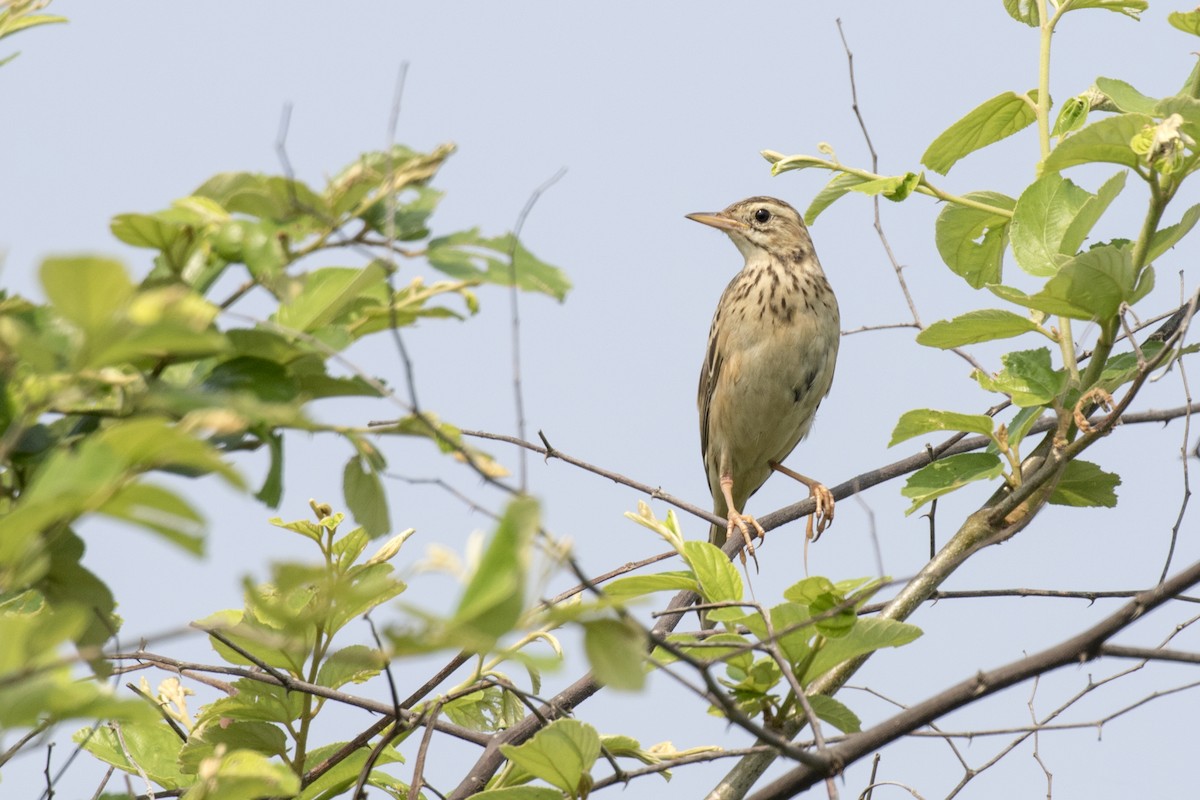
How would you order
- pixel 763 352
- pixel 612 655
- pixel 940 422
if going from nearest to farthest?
pixel 612 655, pixel 940 422, pixel 763 352

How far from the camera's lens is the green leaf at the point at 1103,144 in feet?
9.46

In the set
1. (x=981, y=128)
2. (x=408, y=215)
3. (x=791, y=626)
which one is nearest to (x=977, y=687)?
(x=791, y=626)

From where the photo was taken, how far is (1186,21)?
123 inches

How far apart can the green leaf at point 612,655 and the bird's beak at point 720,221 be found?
7221 mm

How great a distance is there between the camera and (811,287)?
808 cm

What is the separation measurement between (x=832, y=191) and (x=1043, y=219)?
0.79 metres

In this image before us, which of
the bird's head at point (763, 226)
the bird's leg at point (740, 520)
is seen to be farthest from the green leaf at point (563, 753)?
the bird's head at point (763, 226)

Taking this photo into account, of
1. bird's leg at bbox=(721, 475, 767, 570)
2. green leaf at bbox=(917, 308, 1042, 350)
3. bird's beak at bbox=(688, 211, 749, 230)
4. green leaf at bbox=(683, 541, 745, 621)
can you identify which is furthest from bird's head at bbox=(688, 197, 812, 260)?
green leaf at bbox=(683, 541, 745, 621)

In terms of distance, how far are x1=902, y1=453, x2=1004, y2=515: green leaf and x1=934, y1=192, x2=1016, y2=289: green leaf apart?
0.86 meters

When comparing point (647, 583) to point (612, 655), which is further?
point (647, 583)

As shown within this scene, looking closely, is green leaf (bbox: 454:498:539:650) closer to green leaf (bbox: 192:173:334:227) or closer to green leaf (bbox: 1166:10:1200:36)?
green leaf (bbox: 192:173:334:227)

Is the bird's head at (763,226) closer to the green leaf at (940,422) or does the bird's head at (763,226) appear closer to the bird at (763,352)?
the bird at (763,352)

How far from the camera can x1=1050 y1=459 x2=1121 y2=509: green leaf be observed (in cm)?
355

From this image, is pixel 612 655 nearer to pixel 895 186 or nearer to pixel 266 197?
pixel 266 197
